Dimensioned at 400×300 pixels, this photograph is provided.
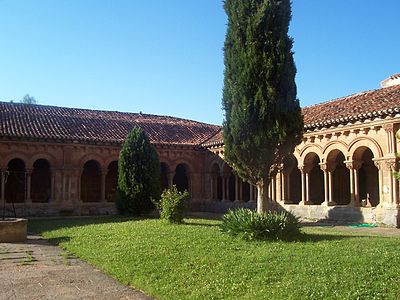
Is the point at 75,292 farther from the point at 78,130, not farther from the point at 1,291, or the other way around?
the point at 78,130

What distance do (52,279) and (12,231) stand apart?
561 cm

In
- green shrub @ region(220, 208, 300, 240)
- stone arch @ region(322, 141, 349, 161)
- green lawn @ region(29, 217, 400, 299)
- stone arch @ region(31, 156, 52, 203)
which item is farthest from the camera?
stone arch @ region(31, 156, 52, 203)

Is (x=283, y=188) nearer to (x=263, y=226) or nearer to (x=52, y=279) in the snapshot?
(x=263, y=226)

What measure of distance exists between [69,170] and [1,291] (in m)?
16.6

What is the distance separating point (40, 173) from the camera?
24625 mm

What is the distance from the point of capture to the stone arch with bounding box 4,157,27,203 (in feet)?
75.4

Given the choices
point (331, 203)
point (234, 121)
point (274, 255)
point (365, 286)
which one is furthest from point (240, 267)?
point (331, 203)

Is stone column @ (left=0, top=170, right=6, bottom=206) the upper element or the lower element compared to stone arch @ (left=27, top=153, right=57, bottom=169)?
lower

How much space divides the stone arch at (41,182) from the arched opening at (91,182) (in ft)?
6.06

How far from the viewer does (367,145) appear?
16.7 m

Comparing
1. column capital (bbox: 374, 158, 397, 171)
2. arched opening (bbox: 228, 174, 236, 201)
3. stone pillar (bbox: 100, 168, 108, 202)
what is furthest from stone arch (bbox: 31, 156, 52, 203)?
column capital (bbox: 374, 158, 397, 171)

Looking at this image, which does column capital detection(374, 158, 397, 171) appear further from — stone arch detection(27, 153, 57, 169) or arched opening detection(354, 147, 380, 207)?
stone arch detection(27, 153, 57, 169)

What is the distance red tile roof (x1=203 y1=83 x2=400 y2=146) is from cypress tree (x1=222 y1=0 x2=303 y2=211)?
5.90 meters

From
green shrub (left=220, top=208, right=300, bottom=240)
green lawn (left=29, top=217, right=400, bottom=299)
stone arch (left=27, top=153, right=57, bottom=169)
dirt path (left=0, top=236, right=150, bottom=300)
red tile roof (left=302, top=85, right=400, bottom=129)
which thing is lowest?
dirt path (left=0, top=236, right=150, bottom=300)
